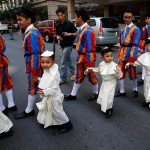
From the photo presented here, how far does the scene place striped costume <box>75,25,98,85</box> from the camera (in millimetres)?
4273

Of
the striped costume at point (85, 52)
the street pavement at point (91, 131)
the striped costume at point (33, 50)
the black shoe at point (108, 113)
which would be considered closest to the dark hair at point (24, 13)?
the striped costume at point (33, 50)

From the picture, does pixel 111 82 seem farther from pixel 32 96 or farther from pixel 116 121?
pixel 32 96

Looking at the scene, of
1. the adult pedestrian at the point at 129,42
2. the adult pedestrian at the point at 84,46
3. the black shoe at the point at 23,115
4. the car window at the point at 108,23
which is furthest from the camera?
the car window at the point at 108,23

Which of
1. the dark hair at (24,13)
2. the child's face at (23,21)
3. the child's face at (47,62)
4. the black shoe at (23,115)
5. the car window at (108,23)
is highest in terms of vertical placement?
the car window at (108,23)

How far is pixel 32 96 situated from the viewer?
402 cm

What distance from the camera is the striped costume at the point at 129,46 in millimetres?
4513

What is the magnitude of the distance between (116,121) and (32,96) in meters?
1.48

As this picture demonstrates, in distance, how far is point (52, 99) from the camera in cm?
346

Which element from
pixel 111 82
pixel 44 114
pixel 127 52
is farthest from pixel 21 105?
pixel 127 52

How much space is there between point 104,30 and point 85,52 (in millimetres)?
7250

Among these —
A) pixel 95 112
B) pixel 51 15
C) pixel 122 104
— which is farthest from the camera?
pixel 51 15

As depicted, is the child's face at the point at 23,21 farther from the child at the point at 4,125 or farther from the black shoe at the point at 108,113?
the black shoe at the point at 108,113

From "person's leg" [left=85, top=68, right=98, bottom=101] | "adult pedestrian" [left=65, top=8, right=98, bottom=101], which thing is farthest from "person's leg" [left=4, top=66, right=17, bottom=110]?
"person's leg" [left=85, top=68, right=98, bottom=101]

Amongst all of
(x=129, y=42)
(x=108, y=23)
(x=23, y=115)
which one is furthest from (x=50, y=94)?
(x=108, y=23)
